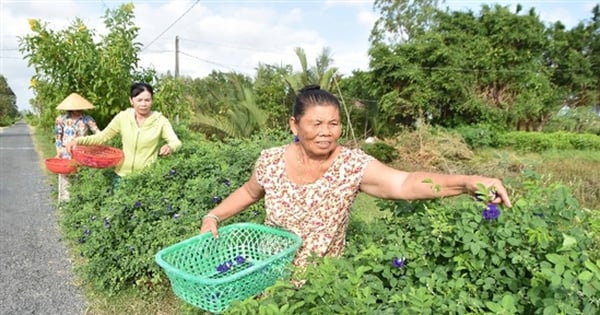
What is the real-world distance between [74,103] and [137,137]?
1873mm

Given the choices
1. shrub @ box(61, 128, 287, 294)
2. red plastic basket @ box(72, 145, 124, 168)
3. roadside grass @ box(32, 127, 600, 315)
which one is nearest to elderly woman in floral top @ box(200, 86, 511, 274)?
roadside grass @ box(32, 127, 600, 315)

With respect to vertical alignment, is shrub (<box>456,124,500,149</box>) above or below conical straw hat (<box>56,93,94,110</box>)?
below

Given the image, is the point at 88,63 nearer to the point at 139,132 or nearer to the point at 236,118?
the point at 139,132

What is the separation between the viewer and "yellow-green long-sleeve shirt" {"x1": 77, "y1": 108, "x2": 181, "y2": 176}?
4.29 m

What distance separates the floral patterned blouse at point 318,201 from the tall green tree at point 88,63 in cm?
496

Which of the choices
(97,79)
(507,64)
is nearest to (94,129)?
(97,79)

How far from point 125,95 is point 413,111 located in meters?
13.3

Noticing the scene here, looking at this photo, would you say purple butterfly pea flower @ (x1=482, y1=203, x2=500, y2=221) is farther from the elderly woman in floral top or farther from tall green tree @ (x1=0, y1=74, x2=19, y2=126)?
tall green tree @ (x1=0, y1=74, x2=19, y2=126)

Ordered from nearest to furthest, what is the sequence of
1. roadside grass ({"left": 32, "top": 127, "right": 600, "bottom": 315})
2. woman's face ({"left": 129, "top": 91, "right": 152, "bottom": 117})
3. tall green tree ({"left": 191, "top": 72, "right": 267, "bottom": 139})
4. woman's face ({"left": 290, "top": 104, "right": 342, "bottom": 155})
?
1. woman's face ({"left": 290, "top": 104, "right": 342, "bottom": 155})
2. roadside grass ({"left": 32, "top": 127, "right": 600, "bottom": 315})
3. woman's face ({"left": 129, "top": 91, "right": 152, "bottom": 117})
4. tall green tree ({"left": 191, "top": 72, "right": 267, "bottom": 139})

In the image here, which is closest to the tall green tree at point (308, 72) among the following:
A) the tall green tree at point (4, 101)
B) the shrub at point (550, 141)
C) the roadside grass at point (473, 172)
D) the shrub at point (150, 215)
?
the roadside grass at point (473, 172)

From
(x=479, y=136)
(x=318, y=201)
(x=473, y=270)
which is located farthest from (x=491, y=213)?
(x=479, y=136)

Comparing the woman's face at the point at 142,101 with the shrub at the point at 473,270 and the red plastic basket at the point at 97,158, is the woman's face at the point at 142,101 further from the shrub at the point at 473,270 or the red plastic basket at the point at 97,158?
the shrub at the point at 473,270

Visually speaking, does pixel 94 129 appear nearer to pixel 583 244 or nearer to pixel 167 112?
pixel 167 112

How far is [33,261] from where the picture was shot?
4145 mm
